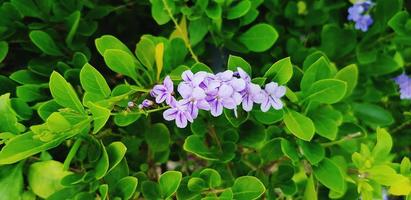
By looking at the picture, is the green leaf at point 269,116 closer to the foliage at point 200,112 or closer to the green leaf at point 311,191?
the foliage at point 200,112

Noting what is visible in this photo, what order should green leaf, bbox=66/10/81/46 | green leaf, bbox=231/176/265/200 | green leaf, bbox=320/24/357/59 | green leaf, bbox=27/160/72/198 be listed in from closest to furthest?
green leaf, bbox=231/176/265/200
green leaf, bbox=27/160/72/198
green leaf, bbox=66/10/81/46
green leaf, bbox=320/24/357/59

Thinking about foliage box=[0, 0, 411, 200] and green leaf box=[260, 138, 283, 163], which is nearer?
foliage box=[0, 0, 411, 200]

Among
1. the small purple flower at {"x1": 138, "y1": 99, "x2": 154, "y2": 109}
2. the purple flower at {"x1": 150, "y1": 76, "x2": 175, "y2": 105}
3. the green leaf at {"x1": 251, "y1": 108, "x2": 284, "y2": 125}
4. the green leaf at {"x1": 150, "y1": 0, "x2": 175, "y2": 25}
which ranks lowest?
the green leaf at {"x1": 251, "y1": 108, "x2": 284, "y2": 125}

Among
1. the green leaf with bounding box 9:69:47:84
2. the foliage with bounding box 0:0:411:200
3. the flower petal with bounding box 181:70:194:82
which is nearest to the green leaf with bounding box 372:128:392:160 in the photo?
the foliage with bounding box 0:0:411:200

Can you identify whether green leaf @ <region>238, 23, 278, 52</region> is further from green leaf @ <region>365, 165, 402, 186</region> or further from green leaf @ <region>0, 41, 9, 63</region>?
green leaf @ <region>0, 41, 9, 63</region>

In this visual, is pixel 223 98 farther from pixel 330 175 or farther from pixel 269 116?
pixel 330 175

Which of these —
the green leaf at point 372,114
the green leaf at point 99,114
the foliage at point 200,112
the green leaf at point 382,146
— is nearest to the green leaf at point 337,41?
the foliage at point 200,112
